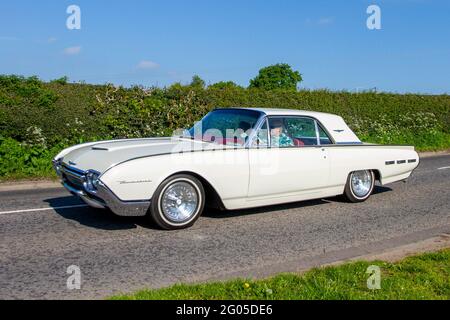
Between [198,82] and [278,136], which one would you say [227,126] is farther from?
[198,82]

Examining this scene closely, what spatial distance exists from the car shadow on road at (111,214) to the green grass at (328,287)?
225 cm

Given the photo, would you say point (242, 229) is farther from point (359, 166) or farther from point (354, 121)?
point (354, 121)

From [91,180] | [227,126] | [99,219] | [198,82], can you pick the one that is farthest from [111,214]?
[198,82]

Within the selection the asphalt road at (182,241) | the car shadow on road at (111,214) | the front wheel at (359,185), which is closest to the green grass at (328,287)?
the asphalt road at (182,241)

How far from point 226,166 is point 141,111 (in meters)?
8.65

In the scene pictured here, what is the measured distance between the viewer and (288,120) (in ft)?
24.0

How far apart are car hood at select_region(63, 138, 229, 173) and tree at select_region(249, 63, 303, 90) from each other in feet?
146

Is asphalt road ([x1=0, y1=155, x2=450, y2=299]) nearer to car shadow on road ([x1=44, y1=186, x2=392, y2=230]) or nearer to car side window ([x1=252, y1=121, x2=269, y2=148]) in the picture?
car shadow on road ([x1=44, y1=186, x2=392, y2=230])

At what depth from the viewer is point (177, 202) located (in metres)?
6.07

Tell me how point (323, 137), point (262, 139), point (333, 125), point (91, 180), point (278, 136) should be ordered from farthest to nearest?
point (333, 125) < point (323, 137) < point (278, 136) < point (262, 139) < point (91, 180)

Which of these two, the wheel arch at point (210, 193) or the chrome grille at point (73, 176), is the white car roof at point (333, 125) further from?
the chrome grille at point (73, 176)

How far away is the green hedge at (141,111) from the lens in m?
11.8

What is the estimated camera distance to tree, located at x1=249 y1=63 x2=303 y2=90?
50.8m
